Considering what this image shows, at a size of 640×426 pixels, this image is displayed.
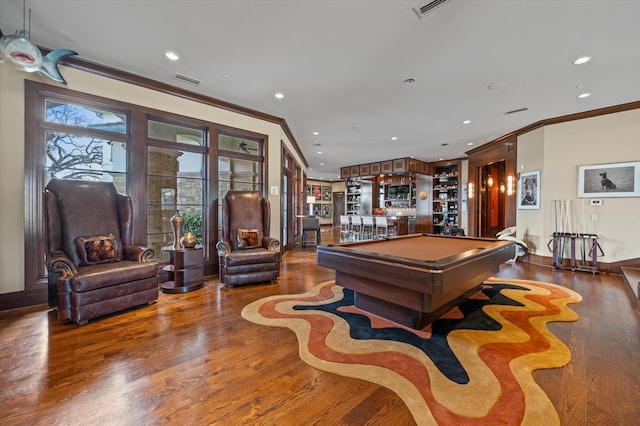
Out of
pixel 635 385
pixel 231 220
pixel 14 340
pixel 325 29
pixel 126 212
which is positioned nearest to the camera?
pixel 635 385

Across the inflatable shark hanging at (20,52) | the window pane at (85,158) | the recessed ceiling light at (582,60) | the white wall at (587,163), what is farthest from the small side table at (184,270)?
the white wall at (587,163)

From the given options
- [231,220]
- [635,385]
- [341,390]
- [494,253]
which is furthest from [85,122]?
[635,385]

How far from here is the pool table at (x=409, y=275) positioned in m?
2.02

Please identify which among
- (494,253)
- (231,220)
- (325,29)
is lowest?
(494,253)

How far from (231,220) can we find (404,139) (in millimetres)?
4920

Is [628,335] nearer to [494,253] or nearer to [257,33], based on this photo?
[494,253]

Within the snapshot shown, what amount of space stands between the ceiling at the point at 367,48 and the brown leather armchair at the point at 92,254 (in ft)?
5.71

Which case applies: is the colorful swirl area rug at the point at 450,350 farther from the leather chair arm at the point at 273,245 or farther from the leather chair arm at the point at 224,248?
the leather chair arm at the point at 224,248

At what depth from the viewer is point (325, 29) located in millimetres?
2688

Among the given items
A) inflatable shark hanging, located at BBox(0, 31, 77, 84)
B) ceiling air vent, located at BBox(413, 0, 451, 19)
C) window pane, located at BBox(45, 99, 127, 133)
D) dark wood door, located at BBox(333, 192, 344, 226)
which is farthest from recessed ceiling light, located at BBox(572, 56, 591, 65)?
dark wood door, located at BBox(333, 192, 344, 226)

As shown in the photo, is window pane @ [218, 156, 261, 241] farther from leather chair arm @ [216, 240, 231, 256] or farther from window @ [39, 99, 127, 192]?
window @ [39, 99, 127, 192]

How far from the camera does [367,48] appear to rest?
2998 mm

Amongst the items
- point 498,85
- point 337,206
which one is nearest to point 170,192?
point 498,85

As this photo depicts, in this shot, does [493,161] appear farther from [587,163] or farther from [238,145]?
[238,145]
